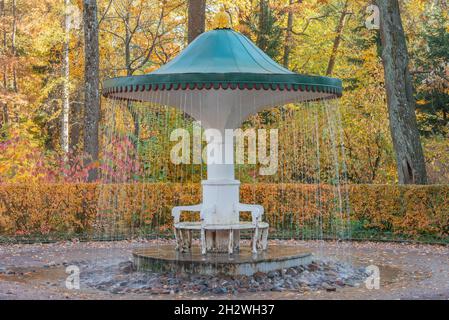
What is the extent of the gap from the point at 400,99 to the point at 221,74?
955cm

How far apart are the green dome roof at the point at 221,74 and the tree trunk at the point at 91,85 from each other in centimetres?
789

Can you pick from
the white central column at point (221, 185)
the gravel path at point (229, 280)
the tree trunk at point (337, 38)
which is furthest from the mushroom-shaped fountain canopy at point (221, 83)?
the tree trunk at point (337, 38)

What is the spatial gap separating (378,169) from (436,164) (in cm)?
271

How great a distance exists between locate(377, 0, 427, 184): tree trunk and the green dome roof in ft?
21.7

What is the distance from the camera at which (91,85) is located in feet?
66.7

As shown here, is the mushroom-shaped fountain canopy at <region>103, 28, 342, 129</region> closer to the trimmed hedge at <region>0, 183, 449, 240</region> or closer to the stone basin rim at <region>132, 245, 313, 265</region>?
the stone basin rim at <region>132, 245, 313, 265</region>

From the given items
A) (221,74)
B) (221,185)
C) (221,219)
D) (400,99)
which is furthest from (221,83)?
(400,99)

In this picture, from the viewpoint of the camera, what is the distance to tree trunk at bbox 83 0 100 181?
2030 centimetres

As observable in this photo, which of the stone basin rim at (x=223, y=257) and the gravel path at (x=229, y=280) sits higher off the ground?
the stone basin rim at (x=223, y=257)

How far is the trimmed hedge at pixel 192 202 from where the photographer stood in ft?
56.5

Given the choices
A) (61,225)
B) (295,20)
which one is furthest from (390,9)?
(295,20)

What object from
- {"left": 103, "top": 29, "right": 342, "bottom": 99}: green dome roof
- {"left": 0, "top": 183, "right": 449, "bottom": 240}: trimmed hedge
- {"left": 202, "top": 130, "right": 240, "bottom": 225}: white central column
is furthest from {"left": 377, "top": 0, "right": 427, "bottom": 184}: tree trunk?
{"left": 202, "top": 130, "right": 240, "bottom": 225}: white central column

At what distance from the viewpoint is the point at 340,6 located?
37.1 m

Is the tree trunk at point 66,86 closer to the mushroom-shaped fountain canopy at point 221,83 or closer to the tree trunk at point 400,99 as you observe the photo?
the tree trunk at point 400,99
